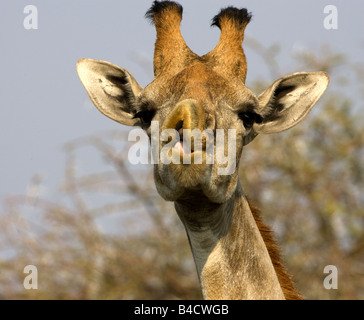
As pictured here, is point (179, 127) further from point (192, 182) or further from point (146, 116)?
point (146, 116)

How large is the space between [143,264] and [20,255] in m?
2.47

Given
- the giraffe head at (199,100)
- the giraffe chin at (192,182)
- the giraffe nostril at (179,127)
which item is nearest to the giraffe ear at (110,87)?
the giraffe head at (199,100)

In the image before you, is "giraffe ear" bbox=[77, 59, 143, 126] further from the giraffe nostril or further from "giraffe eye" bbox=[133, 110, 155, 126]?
the giraffe nostril

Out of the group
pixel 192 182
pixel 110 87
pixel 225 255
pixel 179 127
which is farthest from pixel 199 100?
pixel 110 87

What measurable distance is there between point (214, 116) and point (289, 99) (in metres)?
1.31

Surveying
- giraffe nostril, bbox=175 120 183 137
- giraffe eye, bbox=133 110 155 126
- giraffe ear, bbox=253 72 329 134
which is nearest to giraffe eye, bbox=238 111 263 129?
giraffe ear, bbox=253 72 329 134

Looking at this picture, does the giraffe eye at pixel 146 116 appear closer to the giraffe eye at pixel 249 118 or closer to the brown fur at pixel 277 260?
the giraffe eye at pixel 249 118

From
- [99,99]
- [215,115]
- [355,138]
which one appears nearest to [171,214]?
[355,138]

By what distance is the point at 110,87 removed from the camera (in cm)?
787

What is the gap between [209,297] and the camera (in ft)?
22.3

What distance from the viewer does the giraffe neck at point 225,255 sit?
679 centimetres

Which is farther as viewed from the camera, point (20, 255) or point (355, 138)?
point (355, 138)

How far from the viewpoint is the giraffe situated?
6.46 meters
